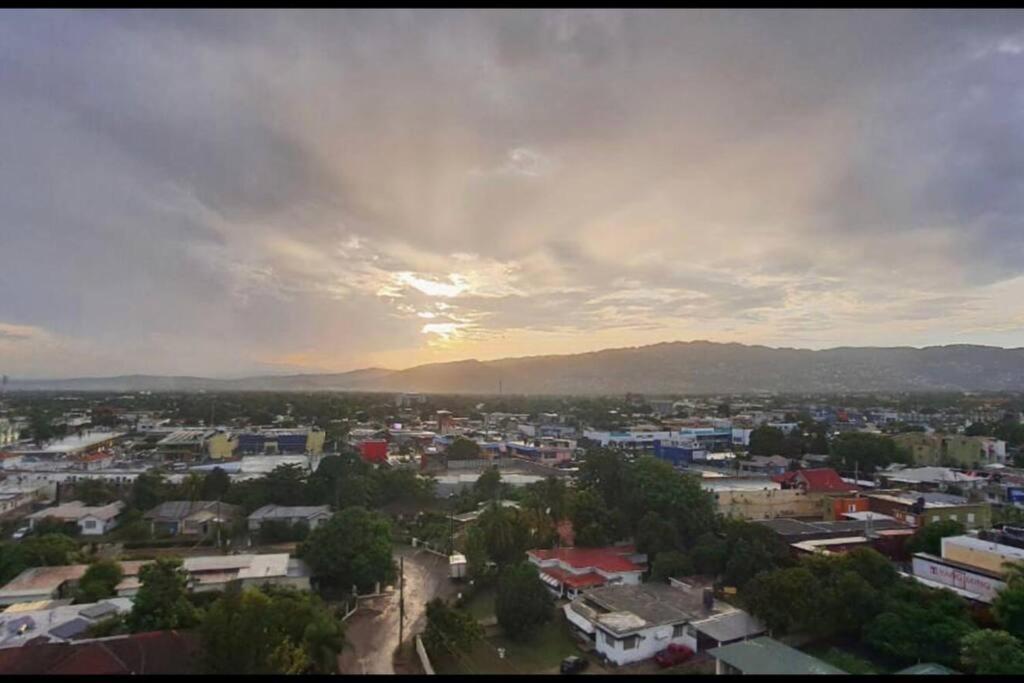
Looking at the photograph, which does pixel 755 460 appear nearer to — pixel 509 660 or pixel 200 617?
pixel 509 660

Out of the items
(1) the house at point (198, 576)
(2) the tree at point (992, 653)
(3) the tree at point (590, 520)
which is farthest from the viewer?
(3) the tree at point (590, 520)

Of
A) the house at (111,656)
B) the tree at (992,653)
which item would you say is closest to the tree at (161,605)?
the house at (111,656)

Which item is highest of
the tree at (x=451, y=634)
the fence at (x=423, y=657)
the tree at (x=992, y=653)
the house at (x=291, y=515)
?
the tree at (x=992, y=653)

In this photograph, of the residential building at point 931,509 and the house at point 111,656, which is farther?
the residential building at point 931,509

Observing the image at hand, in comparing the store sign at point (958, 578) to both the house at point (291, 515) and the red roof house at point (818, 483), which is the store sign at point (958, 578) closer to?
the red roof house at point (818, 483)

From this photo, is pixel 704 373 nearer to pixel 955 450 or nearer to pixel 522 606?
pixel 955 450

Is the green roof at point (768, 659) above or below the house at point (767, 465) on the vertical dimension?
below
